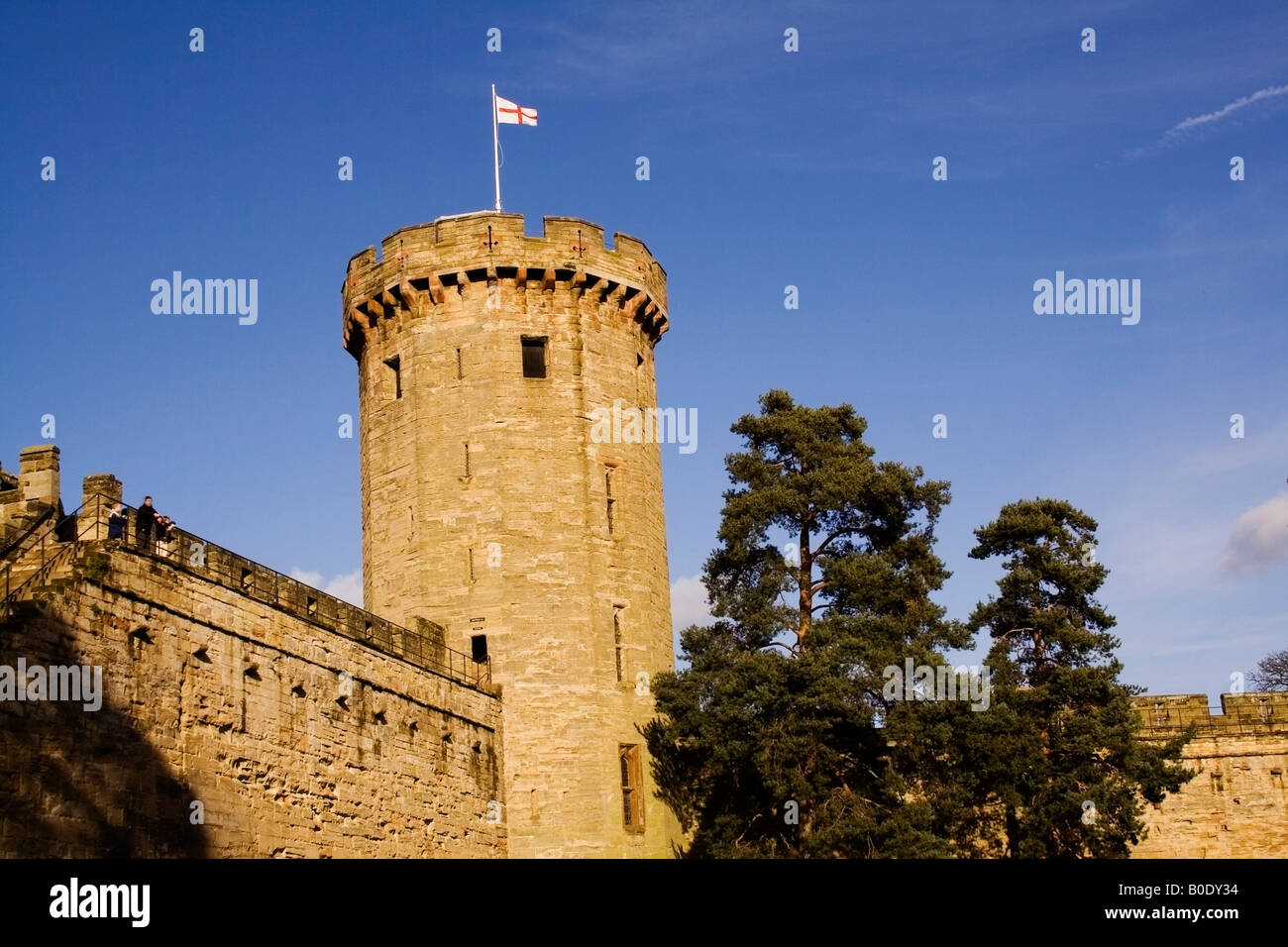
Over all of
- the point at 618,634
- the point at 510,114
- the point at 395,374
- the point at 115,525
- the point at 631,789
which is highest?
the point at 510,114

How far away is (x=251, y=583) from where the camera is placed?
2597 cm

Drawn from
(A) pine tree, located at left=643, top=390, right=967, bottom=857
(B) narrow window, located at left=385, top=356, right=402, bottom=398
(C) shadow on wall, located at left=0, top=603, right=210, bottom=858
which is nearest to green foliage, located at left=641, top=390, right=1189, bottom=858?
(A) pine tree, located at left=643, top=390, right=967, bottom=857

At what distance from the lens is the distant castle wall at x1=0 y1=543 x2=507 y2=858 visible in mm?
20109

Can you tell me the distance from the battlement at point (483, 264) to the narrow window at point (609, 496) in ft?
14.2

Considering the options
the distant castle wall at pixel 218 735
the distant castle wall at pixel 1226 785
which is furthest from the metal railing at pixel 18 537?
the distant castle wall at pixel 1226 785

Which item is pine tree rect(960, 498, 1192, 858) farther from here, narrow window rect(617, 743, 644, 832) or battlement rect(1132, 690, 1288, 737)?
narrow window rect(617, 743, 644, 832)

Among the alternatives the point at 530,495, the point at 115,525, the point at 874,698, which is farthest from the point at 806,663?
the point at 115,525

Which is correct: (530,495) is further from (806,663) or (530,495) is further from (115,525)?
(115,525)

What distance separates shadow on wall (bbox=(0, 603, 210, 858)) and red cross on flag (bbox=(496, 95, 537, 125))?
1995 centimetres

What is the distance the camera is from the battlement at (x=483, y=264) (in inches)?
1435

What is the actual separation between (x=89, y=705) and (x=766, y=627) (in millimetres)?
16926

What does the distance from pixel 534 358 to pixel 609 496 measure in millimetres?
3678

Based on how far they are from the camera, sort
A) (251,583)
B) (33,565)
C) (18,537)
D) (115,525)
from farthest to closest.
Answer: (251,583), (18,537), (115,525), (33,565)
